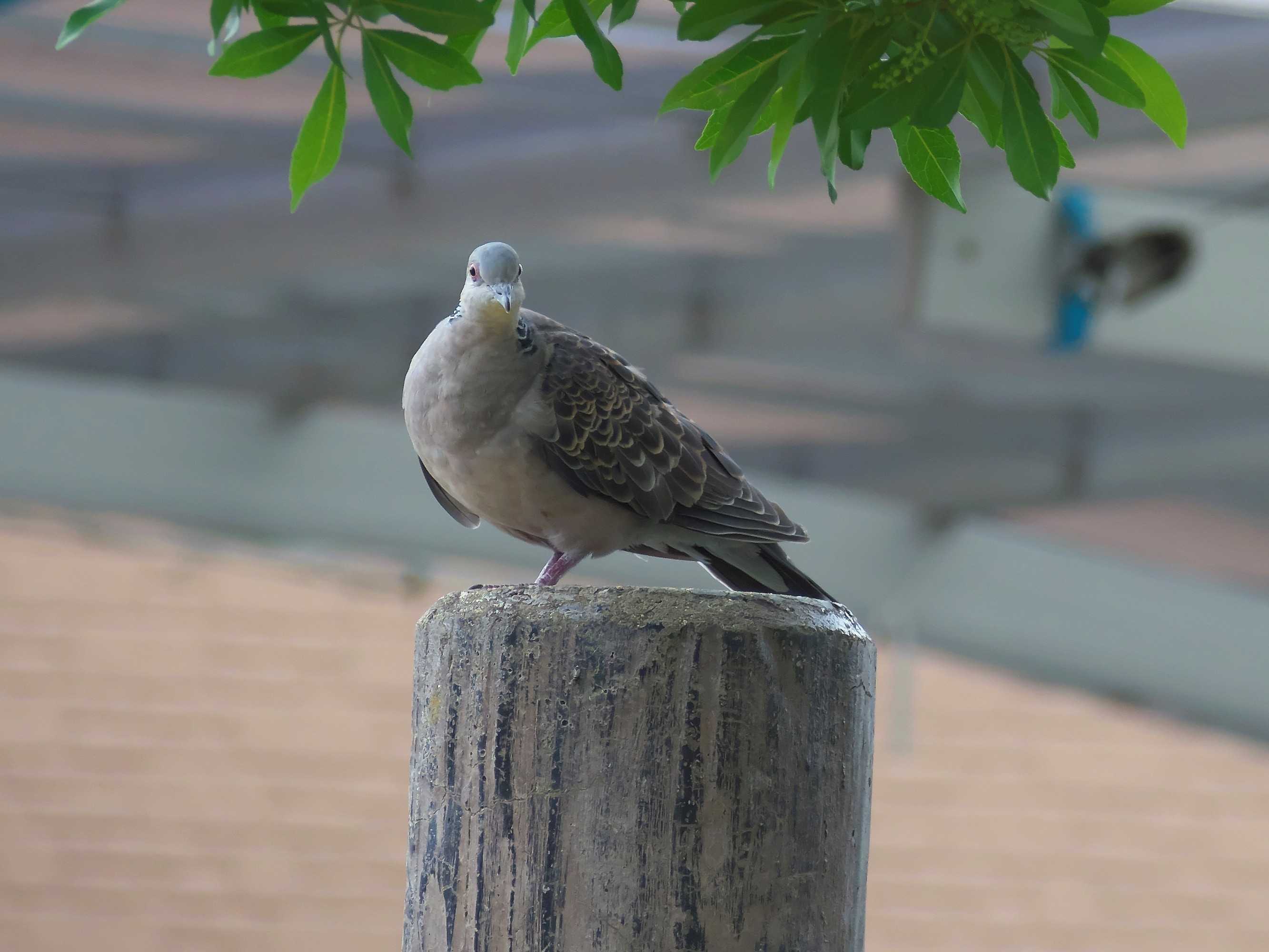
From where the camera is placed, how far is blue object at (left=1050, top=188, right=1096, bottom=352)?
Answer: 4.97 m

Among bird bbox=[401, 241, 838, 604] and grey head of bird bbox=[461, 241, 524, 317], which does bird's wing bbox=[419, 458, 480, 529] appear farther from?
grey head of bird bbox=[461, 241, 524, 317]

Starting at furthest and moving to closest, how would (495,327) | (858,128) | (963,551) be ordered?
1. (963,551)
2. (495,327)
3. (858,128)

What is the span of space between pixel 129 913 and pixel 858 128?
767cm

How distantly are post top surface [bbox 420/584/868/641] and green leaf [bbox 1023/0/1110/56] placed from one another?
0.67 meters

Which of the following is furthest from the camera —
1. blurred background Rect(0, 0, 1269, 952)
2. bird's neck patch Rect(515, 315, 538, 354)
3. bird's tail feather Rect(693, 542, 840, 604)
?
blurred background Rect(0, 0, 1269, 952)

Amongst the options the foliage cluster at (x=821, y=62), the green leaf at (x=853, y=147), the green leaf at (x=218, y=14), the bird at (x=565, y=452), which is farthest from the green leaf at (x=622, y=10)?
the bird at (x=565, y=452)

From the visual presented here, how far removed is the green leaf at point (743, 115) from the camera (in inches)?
50.8

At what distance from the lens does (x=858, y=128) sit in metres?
1.31

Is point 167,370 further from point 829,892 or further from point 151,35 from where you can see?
point 829,892

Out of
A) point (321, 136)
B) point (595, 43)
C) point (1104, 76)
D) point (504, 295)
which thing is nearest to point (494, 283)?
point (504, 295)

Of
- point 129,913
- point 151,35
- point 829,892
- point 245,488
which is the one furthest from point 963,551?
point 829,892

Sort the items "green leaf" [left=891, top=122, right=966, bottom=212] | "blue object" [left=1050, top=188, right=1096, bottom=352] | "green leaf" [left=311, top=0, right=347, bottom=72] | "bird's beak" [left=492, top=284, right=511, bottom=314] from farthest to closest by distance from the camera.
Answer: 1. "blue object" [left=1050, top=188, right=1096, bottom=352]
2. "bird's beak" [left=492, top=284, right=511, bottom=314]
3. "green leaf" [left=891, top=122, right=966, bottom=212]
4. "green leaf" [left=311, top=0, right=347, bottom=72]

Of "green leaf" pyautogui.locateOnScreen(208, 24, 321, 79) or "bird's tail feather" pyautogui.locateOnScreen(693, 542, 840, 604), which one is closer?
"green leaf" pyautogui.locateOnScreen(208, 24, 321, 79)

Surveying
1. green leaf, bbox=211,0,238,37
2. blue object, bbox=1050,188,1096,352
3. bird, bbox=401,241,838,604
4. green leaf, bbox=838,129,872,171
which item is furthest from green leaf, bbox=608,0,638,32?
blue object, bbox=1050,188,1096,352
